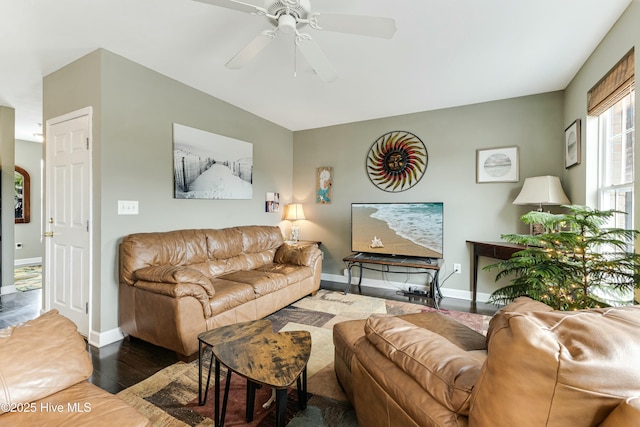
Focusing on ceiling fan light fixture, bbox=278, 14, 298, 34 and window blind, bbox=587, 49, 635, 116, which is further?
window blind, bbox=587, 49, 635, 116

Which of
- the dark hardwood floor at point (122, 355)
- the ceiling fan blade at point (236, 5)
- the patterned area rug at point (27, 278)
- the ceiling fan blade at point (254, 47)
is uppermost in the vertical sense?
the ceiling fan blade at point (236, 5)

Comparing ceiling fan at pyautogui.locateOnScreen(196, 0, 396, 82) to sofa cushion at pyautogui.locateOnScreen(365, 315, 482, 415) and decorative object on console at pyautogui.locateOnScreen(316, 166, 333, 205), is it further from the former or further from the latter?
decorative object on console at pyautogui.locateOnScreen(316, 166, 333, 205)

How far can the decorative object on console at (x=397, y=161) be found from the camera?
4105mm

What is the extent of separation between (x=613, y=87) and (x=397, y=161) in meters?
2.35

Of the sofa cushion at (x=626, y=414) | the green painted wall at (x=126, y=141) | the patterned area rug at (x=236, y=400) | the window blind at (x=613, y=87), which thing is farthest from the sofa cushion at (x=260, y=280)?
the window blind at (x=613, y=87)

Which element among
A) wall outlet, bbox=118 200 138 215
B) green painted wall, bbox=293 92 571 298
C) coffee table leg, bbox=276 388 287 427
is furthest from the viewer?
green painted wall, bbox=293 92 571 298

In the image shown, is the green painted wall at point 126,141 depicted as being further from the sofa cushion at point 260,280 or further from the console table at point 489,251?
the console table at point 489,251

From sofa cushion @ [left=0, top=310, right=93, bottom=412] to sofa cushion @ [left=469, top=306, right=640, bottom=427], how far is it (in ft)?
4.40

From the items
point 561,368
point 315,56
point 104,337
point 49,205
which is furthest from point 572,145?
point 49,205

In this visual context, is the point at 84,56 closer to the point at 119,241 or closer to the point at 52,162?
the point at 52,162

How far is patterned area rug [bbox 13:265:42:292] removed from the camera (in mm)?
4273

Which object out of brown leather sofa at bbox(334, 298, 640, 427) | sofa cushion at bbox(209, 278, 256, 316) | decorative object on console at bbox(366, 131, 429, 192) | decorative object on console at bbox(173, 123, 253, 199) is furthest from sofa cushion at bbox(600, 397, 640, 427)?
decorative object on console at bbox(366, 131, 429, 192)

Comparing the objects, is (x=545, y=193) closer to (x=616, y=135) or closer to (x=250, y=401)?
(x=616, y=135)

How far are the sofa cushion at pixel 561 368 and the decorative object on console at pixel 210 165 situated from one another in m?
3.21
